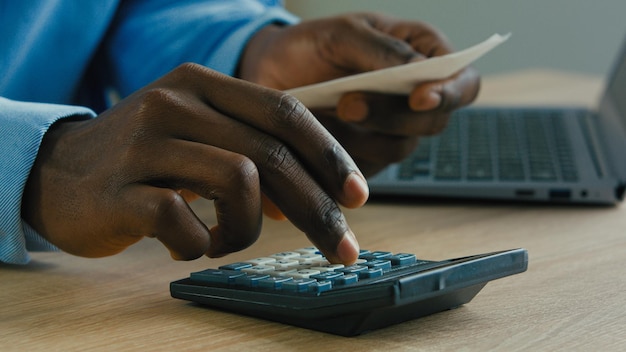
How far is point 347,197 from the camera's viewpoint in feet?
1.63

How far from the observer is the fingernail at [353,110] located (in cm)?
80

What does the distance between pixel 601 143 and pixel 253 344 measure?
0.69 metres

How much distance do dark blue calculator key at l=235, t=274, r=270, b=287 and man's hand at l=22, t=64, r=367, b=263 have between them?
26 millimetres

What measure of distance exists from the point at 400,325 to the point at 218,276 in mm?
111

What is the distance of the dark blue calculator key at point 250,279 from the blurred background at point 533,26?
2.70 meters

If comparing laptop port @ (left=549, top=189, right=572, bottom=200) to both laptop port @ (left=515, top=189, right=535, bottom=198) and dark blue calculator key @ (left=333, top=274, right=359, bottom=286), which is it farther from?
dark blue calculator key @ (left=333, top=274, right=359, bottom=286)

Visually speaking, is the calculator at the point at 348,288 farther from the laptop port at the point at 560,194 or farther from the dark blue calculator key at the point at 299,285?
the laptop port at the point at 560,194

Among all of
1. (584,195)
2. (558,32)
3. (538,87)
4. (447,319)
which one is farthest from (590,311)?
(558,32)

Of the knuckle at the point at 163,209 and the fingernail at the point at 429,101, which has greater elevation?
the fingernail at the point at 429,101

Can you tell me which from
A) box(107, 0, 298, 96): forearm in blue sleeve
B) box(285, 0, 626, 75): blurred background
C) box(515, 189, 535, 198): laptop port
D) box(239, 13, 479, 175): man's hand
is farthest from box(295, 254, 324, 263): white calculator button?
box(285, 0, 626, 75): blurred background

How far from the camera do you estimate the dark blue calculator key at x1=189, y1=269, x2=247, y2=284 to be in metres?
0.50

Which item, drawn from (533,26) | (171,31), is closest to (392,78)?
(171,31)

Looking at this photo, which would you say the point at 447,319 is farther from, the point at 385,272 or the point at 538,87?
the point at 538,87

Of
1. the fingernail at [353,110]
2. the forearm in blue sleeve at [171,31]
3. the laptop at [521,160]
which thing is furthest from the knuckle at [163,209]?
the forearm in blue sleeve at [171,31]
